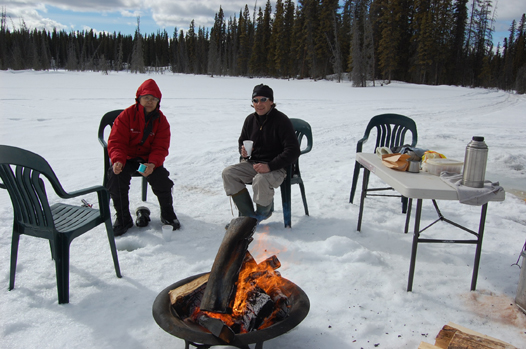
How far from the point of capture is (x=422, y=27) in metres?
34.5

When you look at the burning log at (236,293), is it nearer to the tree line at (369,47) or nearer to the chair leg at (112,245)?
the chair leg at (112,245)

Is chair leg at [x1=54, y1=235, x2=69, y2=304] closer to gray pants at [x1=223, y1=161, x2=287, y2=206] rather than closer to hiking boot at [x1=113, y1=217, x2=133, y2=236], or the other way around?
hiking boot at [x1=113, y1=217, x2=133, y2=236]

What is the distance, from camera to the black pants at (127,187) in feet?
11.5

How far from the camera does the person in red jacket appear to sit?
3512mm

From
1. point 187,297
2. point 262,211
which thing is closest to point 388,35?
point 262,211

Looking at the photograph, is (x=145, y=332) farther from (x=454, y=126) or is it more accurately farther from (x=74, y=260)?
(x=454, y=126)

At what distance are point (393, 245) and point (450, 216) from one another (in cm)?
104

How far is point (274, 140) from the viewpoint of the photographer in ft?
11.8

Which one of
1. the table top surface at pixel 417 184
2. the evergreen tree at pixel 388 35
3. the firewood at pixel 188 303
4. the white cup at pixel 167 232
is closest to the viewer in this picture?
the firewood at pixel 188 303

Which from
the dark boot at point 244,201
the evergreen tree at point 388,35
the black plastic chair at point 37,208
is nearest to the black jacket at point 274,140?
the dark boot at point 244,201

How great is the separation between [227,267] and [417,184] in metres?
1.35

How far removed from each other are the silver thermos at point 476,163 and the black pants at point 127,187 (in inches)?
103

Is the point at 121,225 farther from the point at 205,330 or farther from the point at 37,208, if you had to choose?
the point at 205,330

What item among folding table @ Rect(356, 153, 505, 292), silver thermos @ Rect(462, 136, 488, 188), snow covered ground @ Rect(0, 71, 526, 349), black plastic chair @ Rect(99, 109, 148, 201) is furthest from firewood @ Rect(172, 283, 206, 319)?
black plastic chair @ Rect(99, 109, 148, 201)
